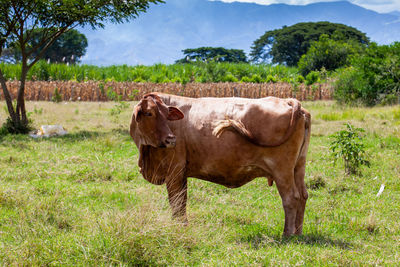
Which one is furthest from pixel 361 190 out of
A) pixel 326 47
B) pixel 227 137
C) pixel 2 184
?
pixel 326 47

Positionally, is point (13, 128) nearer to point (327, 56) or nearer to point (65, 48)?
point (327, 56)

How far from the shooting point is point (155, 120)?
493 cm

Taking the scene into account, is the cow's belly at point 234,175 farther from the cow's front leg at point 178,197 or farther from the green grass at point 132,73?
the green grass at point 132,73

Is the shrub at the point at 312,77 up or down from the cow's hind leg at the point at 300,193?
up

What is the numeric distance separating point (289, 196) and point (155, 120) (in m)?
1.83

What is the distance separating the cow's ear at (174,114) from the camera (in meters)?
5.02

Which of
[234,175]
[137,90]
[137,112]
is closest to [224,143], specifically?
[234,175]

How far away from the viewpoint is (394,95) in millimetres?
19578

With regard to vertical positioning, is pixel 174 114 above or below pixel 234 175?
above

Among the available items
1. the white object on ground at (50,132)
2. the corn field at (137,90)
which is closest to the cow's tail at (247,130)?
the white object on ground at (50,132)

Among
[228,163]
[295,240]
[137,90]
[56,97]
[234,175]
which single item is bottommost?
[295,240]

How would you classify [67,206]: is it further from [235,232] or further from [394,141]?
[394,141]

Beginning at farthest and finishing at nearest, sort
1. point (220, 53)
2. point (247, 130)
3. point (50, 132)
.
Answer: point (220, 53) → point (50, 132) → point (247, 130)

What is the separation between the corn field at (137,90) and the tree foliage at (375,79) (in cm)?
633
